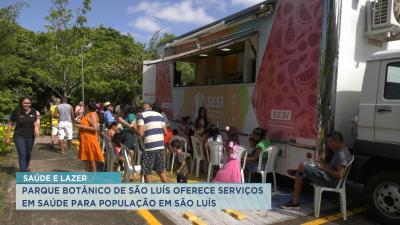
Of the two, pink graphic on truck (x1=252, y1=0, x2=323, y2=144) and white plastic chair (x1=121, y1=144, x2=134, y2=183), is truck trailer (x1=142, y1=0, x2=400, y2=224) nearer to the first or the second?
pink graphic on truck (x1=252, y1=0, x2=323, y2=144)

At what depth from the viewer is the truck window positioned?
491cm

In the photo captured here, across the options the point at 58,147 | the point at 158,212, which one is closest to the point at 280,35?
the point at 158,212

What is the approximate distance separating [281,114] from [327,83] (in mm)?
1010

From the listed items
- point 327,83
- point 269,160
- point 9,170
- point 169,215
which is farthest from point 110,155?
point 327,83

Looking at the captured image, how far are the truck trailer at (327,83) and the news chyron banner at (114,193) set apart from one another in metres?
1.57

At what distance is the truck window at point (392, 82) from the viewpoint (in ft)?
16.1

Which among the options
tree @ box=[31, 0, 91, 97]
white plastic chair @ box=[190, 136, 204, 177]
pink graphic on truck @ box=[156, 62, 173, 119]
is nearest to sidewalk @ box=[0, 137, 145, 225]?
white plastic chair @ box=[190, 136, 204, 177]

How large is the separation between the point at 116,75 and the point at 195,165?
17.1m

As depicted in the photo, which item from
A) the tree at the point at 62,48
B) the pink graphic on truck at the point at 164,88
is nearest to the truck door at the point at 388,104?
the pink graphic on truck at the point at 164,88

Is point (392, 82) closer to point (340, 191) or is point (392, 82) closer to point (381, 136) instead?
point (381, 136)

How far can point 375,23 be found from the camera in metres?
5.58

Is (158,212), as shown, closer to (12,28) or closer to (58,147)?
(58,147)

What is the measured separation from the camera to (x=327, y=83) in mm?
5422

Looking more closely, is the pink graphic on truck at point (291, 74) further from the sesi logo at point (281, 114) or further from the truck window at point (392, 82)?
the truck window at point (392, 82)
